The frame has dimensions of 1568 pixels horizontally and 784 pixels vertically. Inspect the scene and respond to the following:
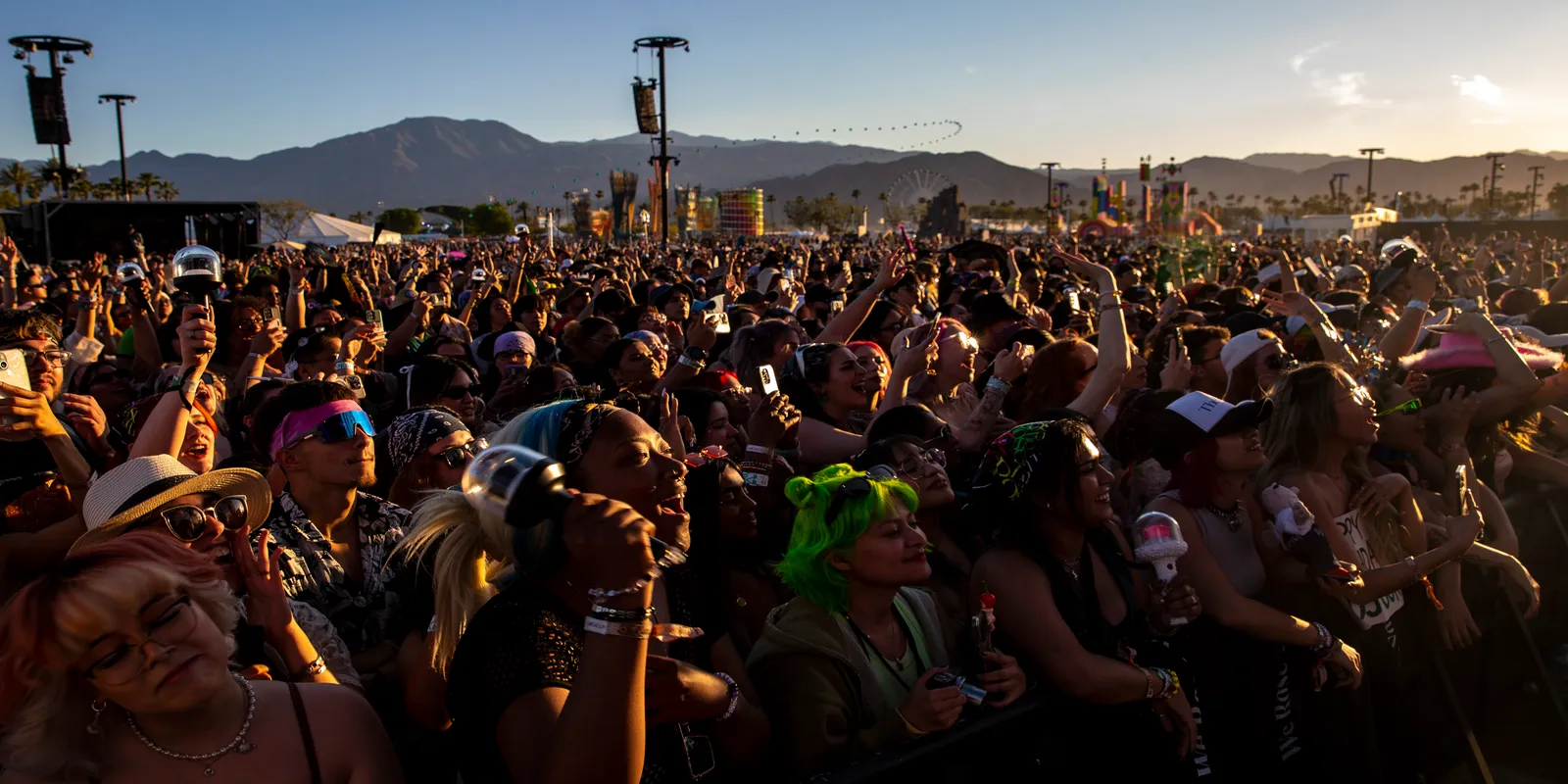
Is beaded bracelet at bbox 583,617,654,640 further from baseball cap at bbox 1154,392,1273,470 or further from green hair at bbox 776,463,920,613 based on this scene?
baseball cap at bbox 1154,392,1273,470

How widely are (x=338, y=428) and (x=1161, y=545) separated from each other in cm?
259

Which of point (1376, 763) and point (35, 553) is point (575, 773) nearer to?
point (35, 553)

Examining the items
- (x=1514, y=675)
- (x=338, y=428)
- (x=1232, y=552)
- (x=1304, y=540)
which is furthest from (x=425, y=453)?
(x=1514, y=675)

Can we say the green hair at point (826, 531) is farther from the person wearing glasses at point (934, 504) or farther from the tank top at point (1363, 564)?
the tank top at point (1363, 564)

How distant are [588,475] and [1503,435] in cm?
556

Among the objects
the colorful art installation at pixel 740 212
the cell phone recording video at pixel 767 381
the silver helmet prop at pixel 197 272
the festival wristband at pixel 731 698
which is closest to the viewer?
the festival wristband at pixel 731 698

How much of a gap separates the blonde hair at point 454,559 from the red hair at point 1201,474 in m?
2.37

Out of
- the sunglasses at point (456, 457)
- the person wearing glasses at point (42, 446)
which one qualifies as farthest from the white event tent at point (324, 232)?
the sunglasses at point (456, 457)

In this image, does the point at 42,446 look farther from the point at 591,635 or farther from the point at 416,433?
the point at 591,635

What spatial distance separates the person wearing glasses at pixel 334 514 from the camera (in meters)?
2.97

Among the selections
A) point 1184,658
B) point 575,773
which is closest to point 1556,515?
point 1184,658

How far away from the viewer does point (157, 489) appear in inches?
102

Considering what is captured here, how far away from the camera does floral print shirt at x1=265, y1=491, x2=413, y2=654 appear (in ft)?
9.54

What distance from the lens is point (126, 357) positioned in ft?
23.4
